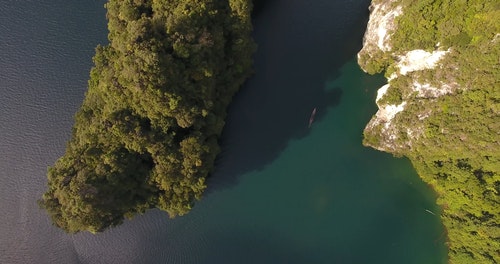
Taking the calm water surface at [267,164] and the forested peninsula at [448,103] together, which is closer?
the forested peninsula at [448,103]

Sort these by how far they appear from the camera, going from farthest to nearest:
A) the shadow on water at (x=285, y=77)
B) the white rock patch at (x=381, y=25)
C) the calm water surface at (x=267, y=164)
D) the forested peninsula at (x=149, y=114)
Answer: the shadow on water at (x=285, y=77), the calm water surface at (x=267, y=164), the white rock patch at (x=381, y=25), the forested peninsula at (x=149, y=114)

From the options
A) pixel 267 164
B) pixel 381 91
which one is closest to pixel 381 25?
pixel 381 91

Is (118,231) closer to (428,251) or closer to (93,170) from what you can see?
(93,170)

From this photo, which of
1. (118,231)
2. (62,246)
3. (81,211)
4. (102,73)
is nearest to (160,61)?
(102,73)

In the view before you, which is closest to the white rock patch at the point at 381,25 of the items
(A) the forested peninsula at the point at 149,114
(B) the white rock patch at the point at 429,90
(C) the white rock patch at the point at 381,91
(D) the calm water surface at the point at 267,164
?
(D) the calm water surface at the point at 267,164

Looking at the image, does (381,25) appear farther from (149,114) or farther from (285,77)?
(149,114)

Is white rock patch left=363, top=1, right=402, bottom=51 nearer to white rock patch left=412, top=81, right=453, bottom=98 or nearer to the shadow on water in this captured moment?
the shadow on water

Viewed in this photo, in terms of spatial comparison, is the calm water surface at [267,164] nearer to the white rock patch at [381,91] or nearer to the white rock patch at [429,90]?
the white rock patch at [381,91]
